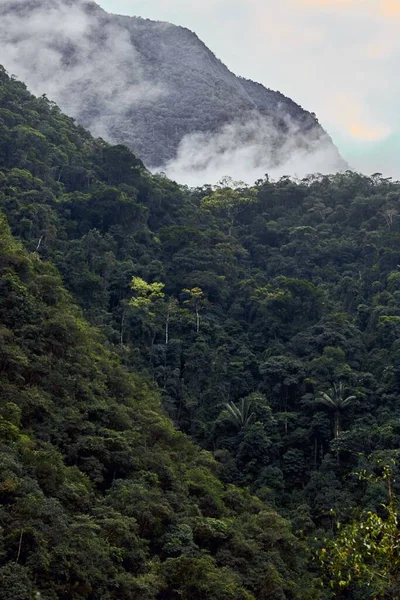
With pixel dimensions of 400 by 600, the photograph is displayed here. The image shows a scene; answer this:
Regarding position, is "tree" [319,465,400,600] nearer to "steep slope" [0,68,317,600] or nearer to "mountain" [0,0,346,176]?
"steep slope" [0,68,317,600]

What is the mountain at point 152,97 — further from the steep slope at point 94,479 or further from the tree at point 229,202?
the steep slope at point 94,479

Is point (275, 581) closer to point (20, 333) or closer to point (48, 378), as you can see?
point (48, 378)

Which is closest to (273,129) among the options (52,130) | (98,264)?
(52,130)

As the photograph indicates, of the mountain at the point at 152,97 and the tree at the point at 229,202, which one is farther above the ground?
the mountain at the point at 152,97

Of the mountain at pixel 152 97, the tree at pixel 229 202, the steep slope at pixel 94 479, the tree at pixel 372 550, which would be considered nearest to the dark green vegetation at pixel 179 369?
the steep slope at pixel 94 479

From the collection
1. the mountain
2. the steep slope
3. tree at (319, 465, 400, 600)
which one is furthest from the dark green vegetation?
the mountain
